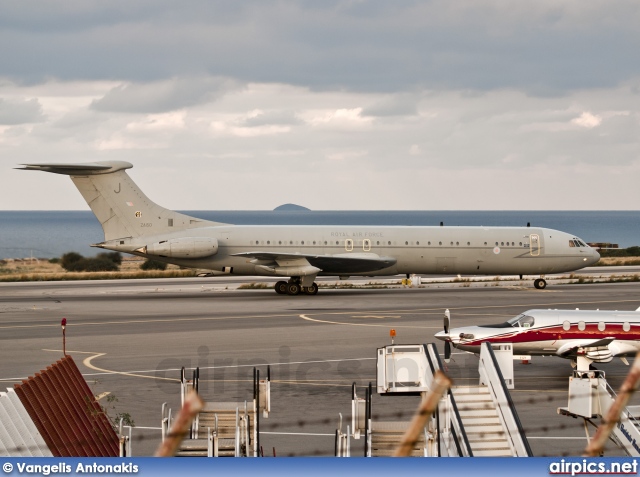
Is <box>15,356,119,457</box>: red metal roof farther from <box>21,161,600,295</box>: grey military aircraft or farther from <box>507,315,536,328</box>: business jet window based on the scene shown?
<box>21,161,600,295</box>: grey military aircraft

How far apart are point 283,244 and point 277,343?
797 inches

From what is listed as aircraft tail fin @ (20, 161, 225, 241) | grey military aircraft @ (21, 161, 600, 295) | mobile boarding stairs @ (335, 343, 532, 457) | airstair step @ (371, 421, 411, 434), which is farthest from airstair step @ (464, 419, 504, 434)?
aircraft tail fin @ (20, 161, 225, 241)

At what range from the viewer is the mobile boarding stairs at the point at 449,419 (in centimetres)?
1627

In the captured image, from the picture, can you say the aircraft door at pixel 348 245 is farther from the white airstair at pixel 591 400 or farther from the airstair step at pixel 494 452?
the airstair step at pixel 494 452

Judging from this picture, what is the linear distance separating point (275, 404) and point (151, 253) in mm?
30755

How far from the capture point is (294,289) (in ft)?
186

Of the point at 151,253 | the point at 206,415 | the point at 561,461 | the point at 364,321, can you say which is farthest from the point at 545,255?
the point at 561,461

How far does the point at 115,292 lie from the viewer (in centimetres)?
6050

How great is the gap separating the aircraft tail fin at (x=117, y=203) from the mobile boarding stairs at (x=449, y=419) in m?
37.1

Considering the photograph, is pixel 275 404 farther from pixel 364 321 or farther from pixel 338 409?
pixel 364 321

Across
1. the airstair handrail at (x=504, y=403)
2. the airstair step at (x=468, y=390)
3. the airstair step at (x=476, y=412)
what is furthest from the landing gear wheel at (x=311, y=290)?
the airstair step at (x=476, y=412)

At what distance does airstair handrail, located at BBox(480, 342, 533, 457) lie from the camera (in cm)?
1574

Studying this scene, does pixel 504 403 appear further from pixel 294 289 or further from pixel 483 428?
pixel 294 289

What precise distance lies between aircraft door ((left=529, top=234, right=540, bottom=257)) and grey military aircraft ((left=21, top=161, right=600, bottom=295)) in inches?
2.5
